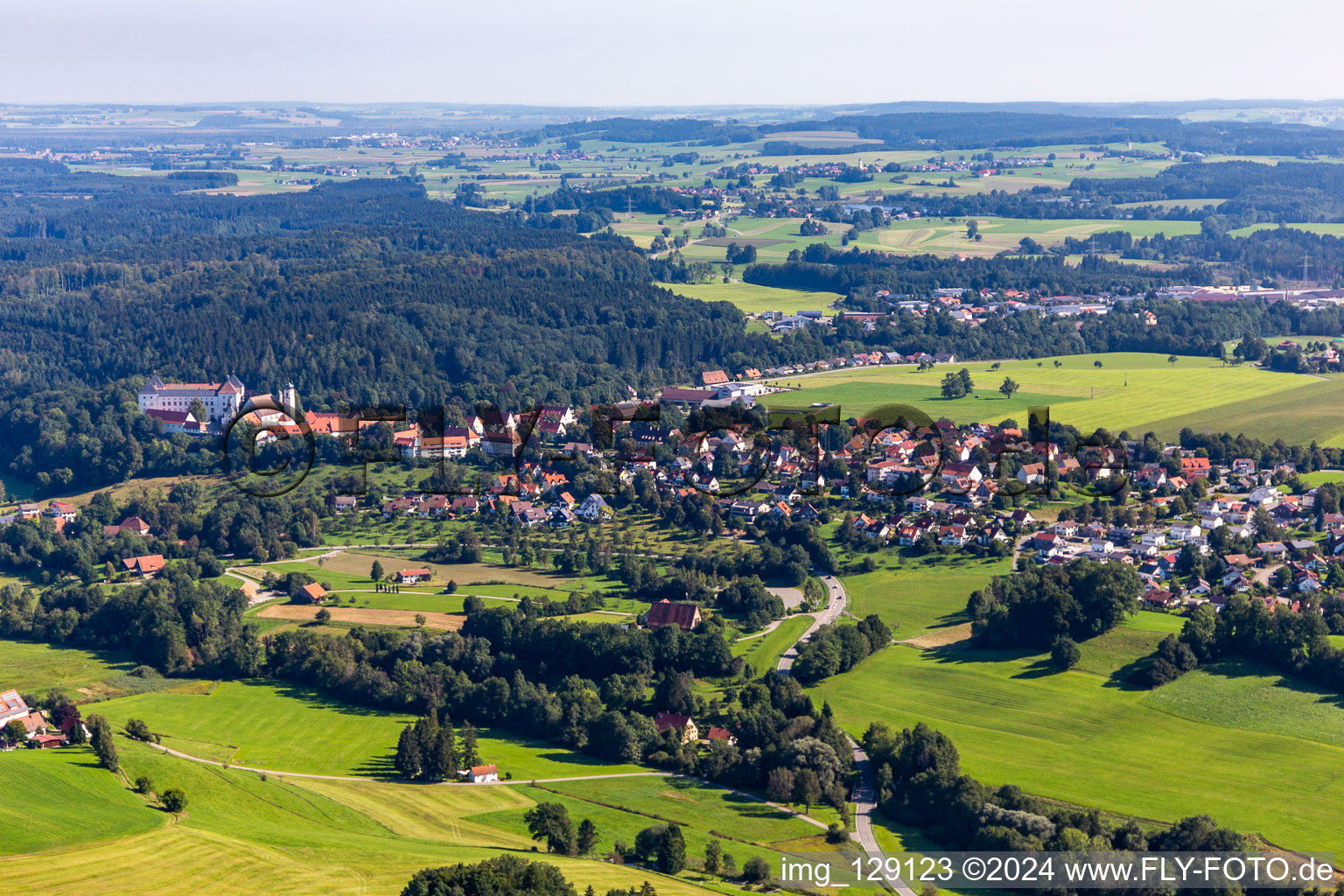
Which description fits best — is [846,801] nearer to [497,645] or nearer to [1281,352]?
[497,645]

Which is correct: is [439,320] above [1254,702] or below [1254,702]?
above

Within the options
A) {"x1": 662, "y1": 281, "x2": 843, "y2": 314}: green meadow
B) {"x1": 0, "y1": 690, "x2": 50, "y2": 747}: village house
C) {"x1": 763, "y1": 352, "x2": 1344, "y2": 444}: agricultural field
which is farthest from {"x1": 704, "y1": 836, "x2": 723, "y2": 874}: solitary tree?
Result: {"x1": 662, "y1": 281, "x2": 843, "y2": 314}: green meadow

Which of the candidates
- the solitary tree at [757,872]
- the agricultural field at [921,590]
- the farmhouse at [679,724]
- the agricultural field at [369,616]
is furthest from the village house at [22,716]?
the agricultural field at [921,590]

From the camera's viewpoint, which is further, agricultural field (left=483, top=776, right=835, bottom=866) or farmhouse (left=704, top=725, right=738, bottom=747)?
farmhouse (left=704, top=725, right=738, bottom=747)

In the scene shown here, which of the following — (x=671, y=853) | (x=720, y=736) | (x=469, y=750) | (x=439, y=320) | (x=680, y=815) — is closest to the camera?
(x=671, y=853)

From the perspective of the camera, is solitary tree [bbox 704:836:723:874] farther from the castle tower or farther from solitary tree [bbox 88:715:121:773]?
the castle tower

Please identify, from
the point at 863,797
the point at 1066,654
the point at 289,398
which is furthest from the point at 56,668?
the point at 289,398

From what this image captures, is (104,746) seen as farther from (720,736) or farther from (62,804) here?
(720,736)
